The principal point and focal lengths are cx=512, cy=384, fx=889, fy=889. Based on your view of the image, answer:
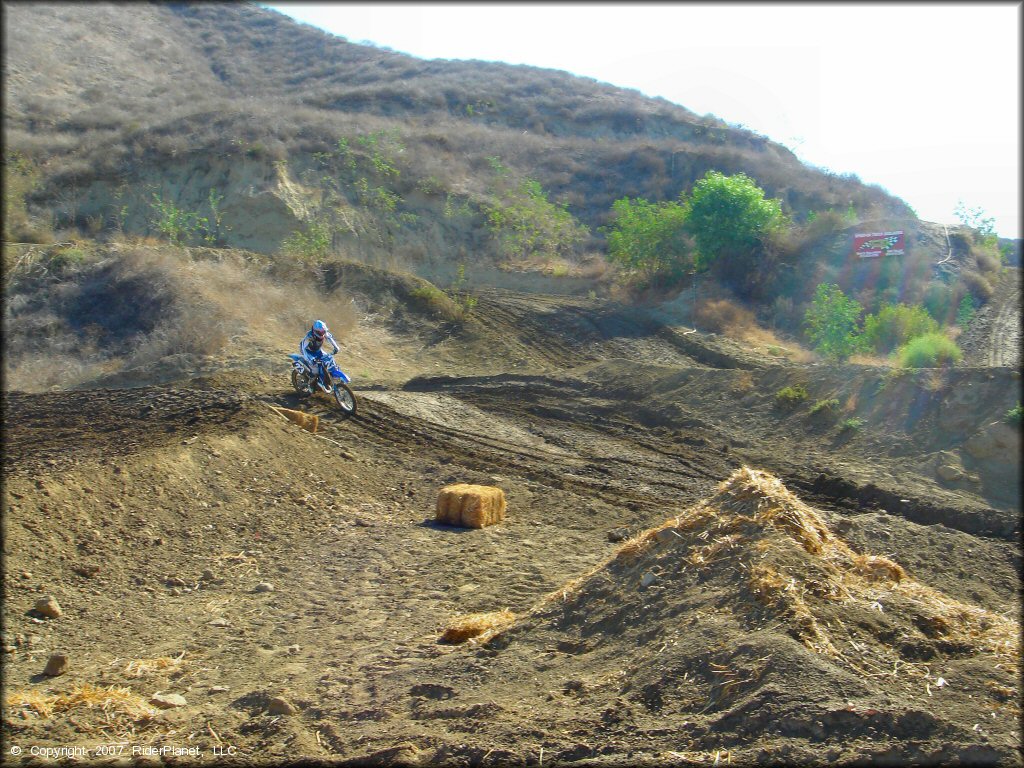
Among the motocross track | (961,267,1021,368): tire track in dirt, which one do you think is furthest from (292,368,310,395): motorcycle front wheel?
(961,267,1021,368): tire track in dirt

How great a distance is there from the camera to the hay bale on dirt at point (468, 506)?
12.1 meters

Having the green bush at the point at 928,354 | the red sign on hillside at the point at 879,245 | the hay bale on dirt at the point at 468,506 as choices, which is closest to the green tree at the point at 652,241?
the red sign on hillside at the point at 879,245

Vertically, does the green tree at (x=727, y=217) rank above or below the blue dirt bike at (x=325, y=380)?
above

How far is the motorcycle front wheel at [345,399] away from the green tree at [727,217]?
49.5 ft

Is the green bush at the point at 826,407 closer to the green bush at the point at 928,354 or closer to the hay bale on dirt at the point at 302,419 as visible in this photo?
the green bush at the point at 928,354

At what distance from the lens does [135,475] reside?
1177 cm

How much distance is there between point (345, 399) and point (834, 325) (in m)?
11.4

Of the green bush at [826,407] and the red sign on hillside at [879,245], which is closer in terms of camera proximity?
the green bush at [826,407]

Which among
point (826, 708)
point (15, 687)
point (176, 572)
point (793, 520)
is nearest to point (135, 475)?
point (176, 572)

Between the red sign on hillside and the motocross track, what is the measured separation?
37.2 feet

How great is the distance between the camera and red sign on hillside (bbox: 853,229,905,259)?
27578mm

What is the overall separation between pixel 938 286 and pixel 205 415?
70.1ft

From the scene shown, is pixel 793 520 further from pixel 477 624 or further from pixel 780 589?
pixel 477 624

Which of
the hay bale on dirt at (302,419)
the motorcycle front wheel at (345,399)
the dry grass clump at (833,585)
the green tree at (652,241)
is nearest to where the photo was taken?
the dry grass clump at (833,585)
